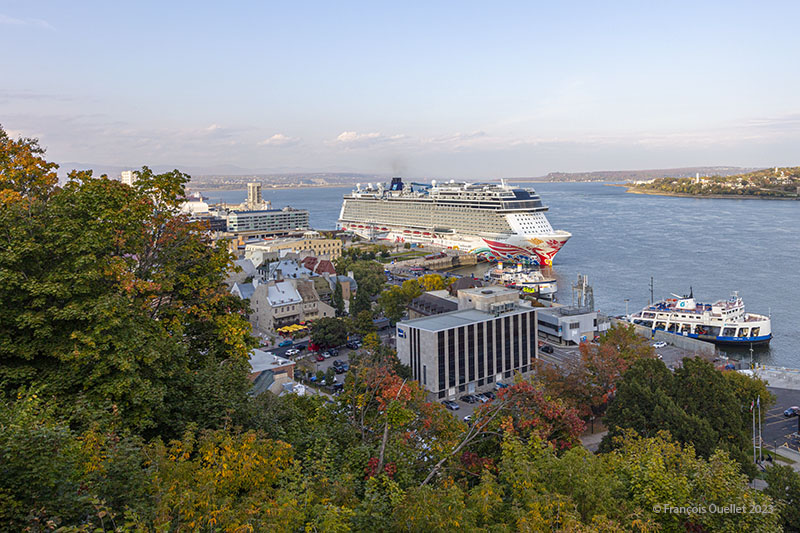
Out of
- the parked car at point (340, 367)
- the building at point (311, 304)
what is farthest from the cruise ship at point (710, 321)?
the parked car at point (340, 367)

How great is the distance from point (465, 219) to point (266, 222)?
2141 centimetres

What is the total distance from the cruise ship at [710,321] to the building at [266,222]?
3917cm

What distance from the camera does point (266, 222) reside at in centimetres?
5653

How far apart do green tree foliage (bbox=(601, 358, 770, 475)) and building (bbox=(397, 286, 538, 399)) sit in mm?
5130

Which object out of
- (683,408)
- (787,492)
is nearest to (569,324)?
(683,408)

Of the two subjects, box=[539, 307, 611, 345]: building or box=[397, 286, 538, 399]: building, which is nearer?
box=[397, 286, 538, 399]: building

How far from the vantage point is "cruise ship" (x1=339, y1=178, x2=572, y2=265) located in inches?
1586

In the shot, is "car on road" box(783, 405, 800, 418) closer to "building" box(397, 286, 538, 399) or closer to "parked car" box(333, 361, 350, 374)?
"building" box(397, 286, 538, 399)

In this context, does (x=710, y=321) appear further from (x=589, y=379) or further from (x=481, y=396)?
(x=481, y=396)

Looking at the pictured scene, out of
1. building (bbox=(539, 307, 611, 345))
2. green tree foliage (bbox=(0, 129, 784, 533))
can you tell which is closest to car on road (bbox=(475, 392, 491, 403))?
building (bbox=(539, 307, 611, 345))

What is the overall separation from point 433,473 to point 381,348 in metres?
11.0

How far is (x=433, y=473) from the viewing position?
16.0 ft

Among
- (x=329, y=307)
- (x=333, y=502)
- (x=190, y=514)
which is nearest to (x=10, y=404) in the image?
(x=190, y=514)

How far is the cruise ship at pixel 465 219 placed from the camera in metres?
40.3
